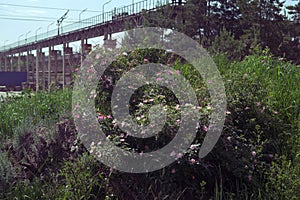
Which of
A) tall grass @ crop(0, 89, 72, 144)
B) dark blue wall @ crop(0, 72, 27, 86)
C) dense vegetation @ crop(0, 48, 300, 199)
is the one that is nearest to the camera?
dense vegetation @ crop(0, 48, 300, 199)

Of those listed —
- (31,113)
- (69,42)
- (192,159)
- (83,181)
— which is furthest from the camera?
(69,42)

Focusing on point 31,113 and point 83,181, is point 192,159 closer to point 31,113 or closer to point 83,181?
point 83,181

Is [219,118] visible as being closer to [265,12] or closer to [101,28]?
[265,12]

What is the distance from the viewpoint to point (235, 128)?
8.74 ft

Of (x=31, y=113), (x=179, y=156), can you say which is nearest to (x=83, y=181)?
(x=179, y=156)

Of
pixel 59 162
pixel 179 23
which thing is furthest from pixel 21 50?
pixel 59 162

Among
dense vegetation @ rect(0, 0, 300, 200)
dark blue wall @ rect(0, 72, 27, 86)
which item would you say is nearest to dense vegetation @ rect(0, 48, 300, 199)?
dense vegetation @ rect(0, 0, 300, 200)

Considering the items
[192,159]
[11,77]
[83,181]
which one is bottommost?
[11,77]

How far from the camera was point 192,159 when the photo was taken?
2.27m

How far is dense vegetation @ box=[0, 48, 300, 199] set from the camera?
7.81 ft

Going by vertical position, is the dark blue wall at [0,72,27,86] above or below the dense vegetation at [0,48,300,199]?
below

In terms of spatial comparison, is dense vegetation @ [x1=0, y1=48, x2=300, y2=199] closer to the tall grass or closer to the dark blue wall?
the tall grass

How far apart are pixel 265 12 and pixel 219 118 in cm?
907

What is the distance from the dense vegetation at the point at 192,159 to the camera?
2.38 m
